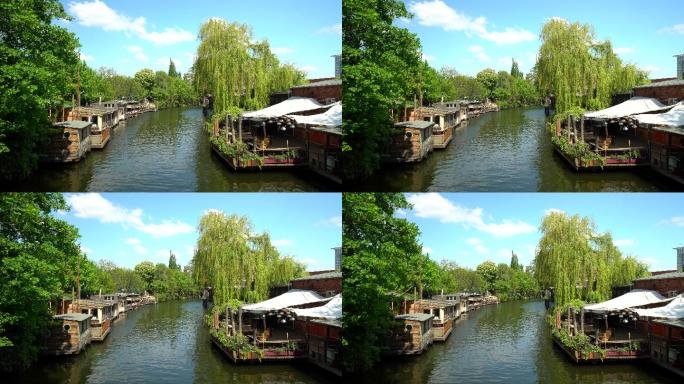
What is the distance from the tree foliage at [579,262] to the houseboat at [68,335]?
7290 millimetres

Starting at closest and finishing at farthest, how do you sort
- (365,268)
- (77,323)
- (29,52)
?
(365,268) → (29,52) → (77,323)

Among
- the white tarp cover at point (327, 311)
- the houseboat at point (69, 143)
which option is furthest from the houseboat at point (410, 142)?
the houseboat at point (69, 143)

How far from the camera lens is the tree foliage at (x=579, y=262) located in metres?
7.76

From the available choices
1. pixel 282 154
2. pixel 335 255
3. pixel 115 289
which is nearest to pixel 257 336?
pixel 335 255

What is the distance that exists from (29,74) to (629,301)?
8.93 meters

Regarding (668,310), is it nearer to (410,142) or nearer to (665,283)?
(665,283)

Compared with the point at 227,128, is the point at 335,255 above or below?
below

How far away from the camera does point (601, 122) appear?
6.76 m

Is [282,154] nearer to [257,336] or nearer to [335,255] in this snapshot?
[335,255]

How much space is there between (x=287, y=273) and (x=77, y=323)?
4.30 m

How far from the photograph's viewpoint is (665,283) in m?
8.00

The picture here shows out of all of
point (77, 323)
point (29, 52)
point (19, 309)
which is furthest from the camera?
point (77, 323)

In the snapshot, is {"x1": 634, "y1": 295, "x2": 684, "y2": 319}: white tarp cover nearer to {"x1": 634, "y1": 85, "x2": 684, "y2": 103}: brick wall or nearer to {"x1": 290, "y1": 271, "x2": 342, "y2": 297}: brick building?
{"x1": 634, "y1": 85, "x2": 684, "y2": 103}: brick wall

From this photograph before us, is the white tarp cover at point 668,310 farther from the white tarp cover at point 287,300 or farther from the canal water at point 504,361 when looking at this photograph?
the white tarp cover at point 287,300
